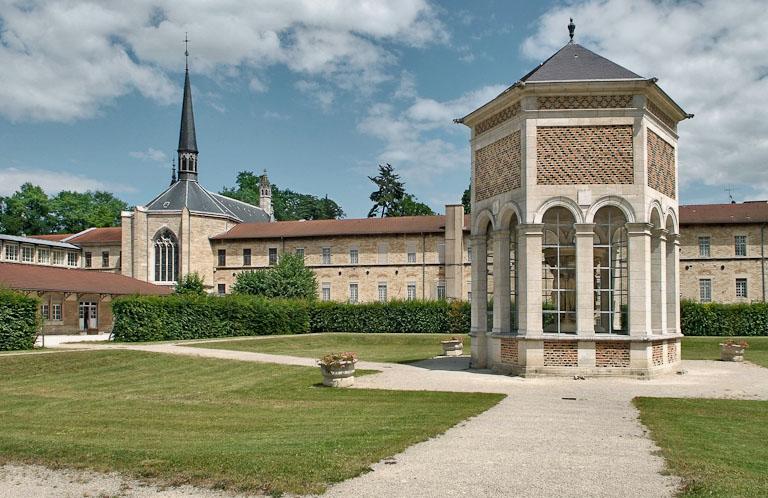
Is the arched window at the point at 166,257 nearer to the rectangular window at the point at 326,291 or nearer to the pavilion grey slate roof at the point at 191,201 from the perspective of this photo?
the pavilion grey slate roof at the point at 191,201

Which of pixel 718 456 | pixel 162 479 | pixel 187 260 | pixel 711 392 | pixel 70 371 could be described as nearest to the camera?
pixel 162 479

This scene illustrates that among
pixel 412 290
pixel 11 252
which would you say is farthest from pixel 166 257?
pixel 412 290

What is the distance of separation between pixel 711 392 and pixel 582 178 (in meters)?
6.07

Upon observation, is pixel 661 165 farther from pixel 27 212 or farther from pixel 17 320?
pixel 27 212

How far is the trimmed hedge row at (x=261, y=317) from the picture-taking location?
32344mm

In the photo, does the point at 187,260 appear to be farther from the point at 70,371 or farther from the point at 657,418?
the point at 657,418

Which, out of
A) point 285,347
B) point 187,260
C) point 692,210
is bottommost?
point 285,347

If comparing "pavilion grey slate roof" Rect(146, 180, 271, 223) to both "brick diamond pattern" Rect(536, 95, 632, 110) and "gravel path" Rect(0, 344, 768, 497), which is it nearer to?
"brick diamond pattern" Rect(536, 95, 632, 110)

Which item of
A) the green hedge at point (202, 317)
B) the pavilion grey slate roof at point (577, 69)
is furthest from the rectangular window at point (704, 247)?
the pavilion grey slate roof at point (577, 69)

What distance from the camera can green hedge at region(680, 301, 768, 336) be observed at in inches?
1432

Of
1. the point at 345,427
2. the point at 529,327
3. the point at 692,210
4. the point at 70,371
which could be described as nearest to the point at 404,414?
the point at 345,427

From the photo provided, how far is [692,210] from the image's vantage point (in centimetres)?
5134

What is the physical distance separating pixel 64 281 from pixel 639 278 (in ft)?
123

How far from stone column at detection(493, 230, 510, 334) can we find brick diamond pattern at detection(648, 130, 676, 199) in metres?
4.17
